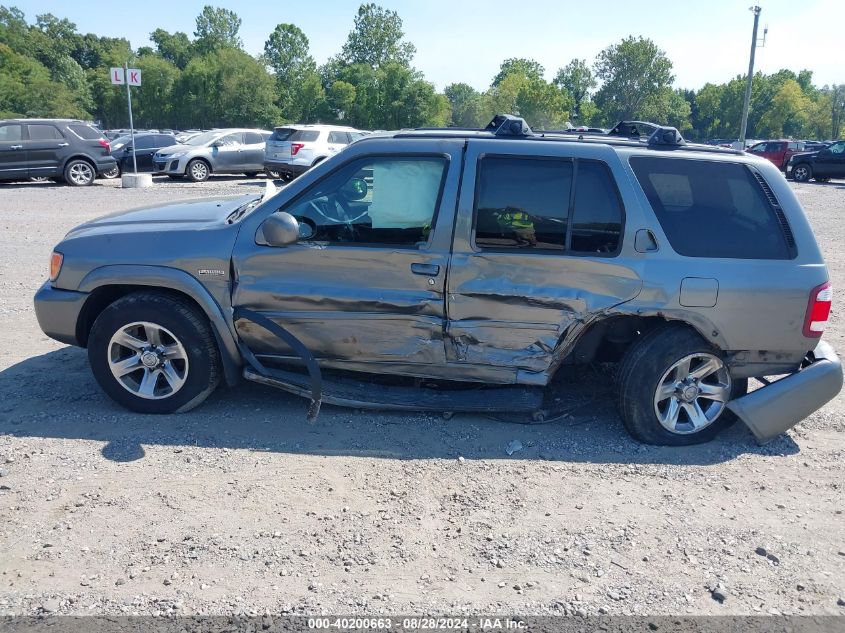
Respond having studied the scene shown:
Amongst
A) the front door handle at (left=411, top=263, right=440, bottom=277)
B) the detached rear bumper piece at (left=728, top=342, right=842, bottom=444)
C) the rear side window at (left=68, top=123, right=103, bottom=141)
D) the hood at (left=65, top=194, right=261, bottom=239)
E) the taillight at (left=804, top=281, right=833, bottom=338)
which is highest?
the rear side window at (left=68, top=123, right=103, bottom=141)

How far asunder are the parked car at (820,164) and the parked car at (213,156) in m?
21.4

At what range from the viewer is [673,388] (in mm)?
4387

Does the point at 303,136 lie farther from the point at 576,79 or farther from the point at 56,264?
the point at 576,79

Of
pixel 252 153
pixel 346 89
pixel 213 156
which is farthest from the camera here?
pixel 346 89

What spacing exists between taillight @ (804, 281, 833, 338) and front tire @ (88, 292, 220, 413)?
372 cm

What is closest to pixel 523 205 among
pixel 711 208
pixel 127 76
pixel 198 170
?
pixel 711 208

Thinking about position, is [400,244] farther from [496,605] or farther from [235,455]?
[496,605]

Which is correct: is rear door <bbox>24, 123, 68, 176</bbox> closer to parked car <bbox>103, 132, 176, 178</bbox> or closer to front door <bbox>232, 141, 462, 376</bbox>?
parked car <bbox>103, 132, 176, 178</bbox>

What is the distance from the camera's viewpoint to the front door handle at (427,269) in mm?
4230

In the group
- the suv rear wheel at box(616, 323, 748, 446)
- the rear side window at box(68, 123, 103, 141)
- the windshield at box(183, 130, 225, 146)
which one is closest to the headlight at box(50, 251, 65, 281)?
the suv rear wheel at box(616, 323, 748, 446)

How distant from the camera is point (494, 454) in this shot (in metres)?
4.22

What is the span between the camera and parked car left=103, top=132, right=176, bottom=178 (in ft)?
72.9

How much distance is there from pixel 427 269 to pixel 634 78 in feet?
270

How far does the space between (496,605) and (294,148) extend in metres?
18.9
